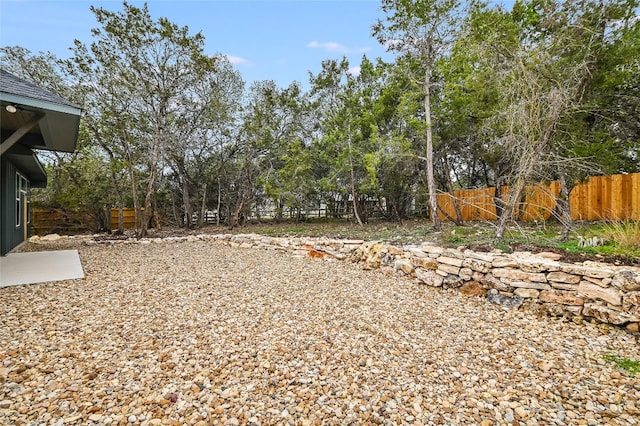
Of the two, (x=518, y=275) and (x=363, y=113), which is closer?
(x=518, y=275)

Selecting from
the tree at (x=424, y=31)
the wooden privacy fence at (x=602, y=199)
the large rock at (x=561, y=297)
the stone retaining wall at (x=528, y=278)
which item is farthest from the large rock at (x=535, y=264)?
the wooden privacy fence at (x=602, y=199)

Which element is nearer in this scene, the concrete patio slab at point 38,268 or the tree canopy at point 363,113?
the concrete patio slab at point 38,268

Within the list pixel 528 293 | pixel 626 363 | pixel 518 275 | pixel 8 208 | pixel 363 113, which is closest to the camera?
pixel 626 363

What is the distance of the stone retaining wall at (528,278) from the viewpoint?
3002 mm

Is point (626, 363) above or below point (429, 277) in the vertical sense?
below

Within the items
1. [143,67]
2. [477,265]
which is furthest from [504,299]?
[143,67]

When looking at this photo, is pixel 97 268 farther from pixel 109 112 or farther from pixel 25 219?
pixel 25 219

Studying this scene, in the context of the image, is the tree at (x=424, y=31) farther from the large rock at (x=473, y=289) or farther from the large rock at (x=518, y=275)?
the large rock at (x=518, y=275)

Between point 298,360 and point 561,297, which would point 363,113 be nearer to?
point 561,297

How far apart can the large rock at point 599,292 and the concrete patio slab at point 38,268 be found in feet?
22.8

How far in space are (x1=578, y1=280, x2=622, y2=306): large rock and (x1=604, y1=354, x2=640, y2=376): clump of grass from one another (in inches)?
30.0

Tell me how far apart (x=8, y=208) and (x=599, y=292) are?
1174 cm

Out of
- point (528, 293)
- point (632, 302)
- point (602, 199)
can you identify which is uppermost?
point (602, 199)

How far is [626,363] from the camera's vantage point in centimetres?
240
